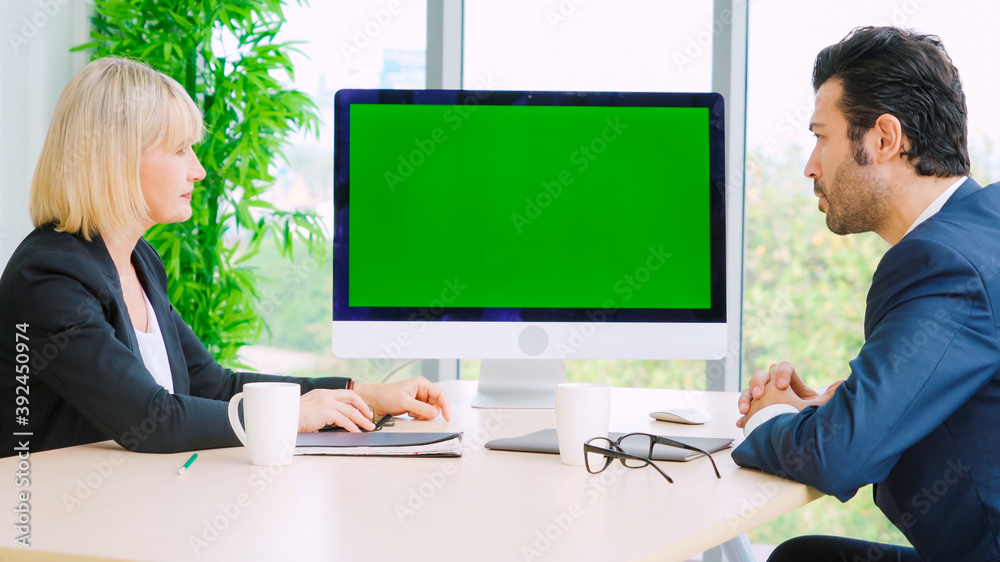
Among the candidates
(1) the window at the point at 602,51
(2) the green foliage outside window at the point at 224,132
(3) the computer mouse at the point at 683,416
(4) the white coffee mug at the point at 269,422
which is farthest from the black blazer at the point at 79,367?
(1) the window at the point at 602,51

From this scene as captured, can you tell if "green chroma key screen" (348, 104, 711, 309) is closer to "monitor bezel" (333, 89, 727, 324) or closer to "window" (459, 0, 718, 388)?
"monitor bezel" (333, 89, 727, 324)

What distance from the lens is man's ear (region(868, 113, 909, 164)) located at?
126 cm

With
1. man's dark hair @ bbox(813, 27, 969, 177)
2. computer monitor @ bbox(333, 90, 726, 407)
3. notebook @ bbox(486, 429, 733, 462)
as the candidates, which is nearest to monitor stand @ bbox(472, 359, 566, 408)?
computer monitor @ bbox(333, 90, 726, 407)

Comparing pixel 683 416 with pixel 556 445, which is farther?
pixel 683 416

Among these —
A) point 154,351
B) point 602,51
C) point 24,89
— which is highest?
point 602,51

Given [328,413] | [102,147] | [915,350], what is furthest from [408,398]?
[915,350]

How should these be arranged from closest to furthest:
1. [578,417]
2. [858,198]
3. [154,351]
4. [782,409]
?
[578,417] < [782,409] < [858,198] < [154,351]

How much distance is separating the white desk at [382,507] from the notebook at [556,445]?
2cm

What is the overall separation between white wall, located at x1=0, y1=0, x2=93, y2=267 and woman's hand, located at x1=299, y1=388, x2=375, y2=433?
180 cm

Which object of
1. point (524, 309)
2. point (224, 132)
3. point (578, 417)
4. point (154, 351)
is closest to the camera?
point (578, 417)

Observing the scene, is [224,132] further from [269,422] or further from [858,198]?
[858,198]

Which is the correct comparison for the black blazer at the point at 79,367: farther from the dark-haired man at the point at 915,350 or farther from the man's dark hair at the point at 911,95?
the man's dark hair at the point at 911,95

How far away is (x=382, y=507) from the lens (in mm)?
835

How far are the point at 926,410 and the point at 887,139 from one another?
51 cm
